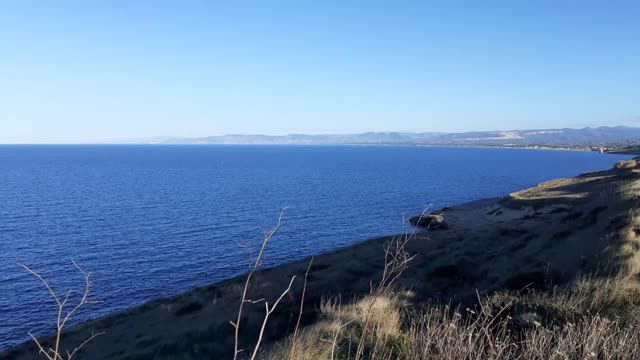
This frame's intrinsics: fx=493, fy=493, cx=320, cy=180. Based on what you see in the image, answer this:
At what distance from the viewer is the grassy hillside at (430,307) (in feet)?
17.9

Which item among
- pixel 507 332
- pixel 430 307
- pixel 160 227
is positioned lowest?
pixel 160 227

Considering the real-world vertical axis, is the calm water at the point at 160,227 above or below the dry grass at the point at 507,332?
below

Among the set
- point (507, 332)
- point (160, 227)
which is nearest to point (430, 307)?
point (507, 332)

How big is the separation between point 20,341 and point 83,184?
87.0 metres

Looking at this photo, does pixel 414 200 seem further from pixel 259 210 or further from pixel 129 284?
pixel 129 284

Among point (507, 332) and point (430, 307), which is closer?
point (507, 332)

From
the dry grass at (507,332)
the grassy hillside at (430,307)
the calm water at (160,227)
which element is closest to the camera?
the dry grass at (507,332)

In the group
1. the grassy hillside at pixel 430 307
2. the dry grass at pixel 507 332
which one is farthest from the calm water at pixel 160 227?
the dry grass at pixel 507 332

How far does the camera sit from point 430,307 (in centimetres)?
1057

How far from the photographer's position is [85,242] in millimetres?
48906

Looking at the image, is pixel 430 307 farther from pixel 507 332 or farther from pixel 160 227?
pixel 160 227

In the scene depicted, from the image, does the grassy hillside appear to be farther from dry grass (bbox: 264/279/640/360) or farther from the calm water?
the calm water

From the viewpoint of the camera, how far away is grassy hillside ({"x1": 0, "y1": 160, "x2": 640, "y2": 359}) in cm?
547

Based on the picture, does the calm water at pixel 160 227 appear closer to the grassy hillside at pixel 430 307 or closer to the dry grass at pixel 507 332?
the grassy hillside at pixel 430 307
